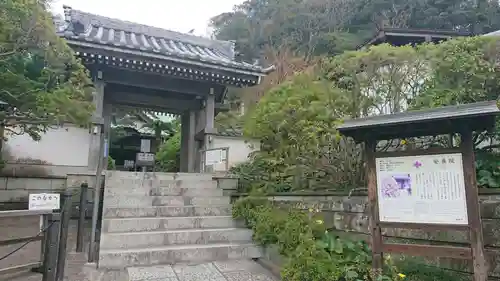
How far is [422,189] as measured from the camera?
3148mm

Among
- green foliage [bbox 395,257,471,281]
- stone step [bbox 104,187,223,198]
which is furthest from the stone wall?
stone step [bbox 104,187,223,198]

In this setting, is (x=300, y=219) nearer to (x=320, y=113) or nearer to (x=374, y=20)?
(x=320, y=113)

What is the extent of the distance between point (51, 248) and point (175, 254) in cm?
183

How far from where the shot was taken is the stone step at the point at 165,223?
5.11m

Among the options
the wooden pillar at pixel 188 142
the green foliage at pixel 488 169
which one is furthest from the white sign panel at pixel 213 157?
the green foliage at pixel 488 169

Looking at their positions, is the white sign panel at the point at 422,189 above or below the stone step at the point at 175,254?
above

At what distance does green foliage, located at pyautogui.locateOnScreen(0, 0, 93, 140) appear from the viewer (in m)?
4.21

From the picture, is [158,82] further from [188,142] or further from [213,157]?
[213,157]

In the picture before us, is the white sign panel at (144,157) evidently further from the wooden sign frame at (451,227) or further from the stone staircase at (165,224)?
the wooden sign frame at (451,227)

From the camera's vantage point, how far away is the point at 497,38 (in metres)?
4.45

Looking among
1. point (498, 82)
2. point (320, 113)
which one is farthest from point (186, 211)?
point (498, 82)

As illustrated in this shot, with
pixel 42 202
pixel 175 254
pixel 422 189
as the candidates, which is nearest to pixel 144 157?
pixel 175 254

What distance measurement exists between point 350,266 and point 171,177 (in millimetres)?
4564

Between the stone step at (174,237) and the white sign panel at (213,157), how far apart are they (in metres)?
3.04
